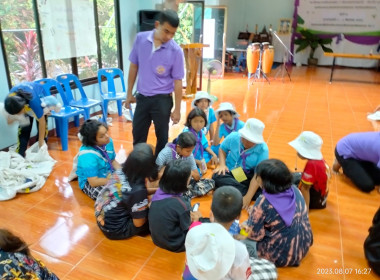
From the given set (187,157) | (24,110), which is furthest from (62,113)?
(187,157)

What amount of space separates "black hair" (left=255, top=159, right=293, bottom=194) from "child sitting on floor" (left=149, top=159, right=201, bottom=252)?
0.42 meters

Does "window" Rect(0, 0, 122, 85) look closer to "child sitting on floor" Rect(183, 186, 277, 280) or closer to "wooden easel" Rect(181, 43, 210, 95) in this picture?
"wooden easel" Rect(181, 43, 210, 95)

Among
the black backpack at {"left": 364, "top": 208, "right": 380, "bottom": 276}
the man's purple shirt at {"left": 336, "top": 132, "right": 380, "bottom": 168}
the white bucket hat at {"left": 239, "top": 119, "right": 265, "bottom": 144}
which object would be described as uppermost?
the white bucket hat at {"left": 239, "top": 119, "right": 265, "bottom": 144}

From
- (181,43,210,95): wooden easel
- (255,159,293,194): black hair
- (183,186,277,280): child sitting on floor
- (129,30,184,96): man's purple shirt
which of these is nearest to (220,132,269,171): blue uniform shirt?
(129,30,184,96): man's purple shirt

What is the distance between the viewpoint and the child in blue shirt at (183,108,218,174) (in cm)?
271

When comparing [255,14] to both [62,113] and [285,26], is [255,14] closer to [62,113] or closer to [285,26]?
[285,26]

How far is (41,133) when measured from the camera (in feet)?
10.2

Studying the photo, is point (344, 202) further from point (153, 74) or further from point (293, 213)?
point (153, 74)

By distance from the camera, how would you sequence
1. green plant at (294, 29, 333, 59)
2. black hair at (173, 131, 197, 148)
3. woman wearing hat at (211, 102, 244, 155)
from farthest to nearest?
green plant at (294, 29, 333, 59) < woman wearing hat at (211, 102, 244, 155) < black hair at (173, 131, 197, 148)

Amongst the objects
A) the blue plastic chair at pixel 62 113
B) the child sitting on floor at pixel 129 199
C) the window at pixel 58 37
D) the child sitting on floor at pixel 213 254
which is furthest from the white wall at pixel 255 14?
the child sitting on floor at pixel 213 254

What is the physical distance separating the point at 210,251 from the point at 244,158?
1523 millimetres

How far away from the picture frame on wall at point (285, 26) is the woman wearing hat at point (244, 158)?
880cm

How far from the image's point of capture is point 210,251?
41.2 inches

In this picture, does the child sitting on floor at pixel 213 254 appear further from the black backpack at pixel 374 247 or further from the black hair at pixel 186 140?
the black hair at pixel 186 140
